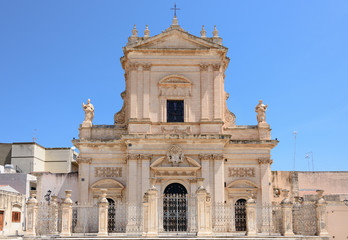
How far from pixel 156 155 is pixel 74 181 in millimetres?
5714

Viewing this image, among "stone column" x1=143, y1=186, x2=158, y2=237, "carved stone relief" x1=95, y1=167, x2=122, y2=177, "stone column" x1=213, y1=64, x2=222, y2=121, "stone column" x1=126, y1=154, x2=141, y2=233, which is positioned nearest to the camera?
"stone column" x1=143, y1=186, x2=158, y2=237

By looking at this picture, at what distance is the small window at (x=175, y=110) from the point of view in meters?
27.6

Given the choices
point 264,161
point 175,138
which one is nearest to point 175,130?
point 175,138

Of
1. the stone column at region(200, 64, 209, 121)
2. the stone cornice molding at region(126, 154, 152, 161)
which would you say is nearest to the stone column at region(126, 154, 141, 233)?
the stone cornice molding at region(126, 154, 152, 161)

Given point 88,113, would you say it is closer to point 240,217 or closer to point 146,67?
point 146,67

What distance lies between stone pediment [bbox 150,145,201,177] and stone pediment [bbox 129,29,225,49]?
618 cm

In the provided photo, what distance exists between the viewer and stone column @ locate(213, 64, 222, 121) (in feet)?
89.3

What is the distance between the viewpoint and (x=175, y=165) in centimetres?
2611

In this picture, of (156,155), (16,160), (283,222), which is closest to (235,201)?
(156,155)

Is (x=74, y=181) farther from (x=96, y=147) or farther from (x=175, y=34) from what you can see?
(x=175, y=34)

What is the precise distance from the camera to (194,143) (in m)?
26.4

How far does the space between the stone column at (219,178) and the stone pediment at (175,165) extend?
1.03 metres

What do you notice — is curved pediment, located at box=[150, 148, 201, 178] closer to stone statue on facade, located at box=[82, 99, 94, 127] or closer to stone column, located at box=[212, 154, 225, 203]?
stone column, located at box=[212, 154, 225, 203]

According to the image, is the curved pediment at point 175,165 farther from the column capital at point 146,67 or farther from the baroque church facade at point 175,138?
the column capital at point 146,67
